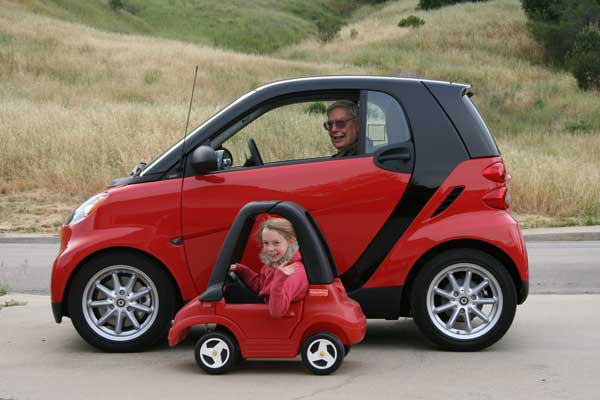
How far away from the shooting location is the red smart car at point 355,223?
6.75 meters

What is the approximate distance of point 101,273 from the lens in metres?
6.85

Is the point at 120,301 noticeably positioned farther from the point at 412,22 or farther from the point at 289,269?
the point at 412,22

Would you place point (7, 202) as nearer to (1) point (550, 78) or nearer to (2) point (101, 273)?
(2) point (101, 273)

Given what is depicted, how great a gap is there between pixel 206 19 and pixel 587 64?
51.2m

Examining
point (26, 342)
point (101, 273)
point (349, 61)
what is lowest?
point (26, 342)

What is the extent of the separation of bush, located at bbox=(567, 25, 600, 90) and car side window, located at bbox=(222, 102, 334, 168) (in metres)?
43.3

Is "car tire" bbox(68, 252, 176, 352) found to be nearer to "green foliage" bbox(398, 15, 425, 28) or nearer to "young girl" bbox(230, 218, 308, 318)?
"young girl" bbox(230, 218, 308, 318)

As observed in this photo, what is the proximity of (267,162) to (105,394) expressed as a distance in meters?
1.92

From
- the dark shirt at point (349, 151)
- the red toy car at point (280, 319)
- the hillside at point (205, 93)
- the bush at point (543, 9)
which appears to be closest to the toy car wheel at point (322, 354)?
the red toy car at point (280, 319)

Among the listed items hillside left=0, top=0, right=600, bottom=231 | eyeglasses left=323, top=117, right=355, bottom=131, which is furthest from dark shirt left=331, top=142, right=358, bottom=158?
hillside left=0, top=0, right=600, bottom=231

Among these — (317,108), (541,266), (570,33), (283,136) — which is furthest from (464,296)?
(570,33)

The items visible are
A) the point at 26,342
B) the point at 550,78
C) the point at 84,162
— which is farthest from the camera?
the point at 550,78

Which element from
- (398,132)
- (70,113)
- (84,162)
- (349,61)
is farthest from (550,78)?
(398,132)

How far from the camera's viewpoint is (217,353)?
6.32 meters
